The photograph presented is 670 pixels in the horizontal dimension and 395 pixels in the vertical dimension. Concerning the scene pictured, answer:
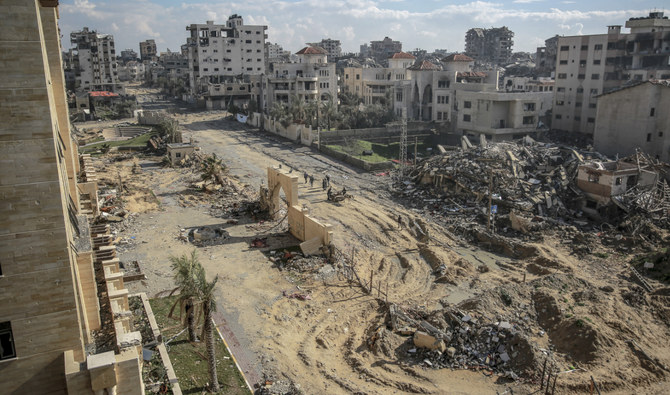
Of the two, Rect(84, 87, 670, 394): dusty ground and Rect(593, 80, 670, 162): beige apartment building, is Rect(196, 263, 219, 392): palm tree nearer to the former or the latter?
Rect(84, 87, 670, 394): dusty ground

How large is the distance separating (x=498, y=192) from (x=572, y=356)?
1755 centimetres

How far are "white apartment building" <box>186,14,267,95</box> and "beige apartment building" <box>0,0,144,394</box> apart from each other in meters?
80.7

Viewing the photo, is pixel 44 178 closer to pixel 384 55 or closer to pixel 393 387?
pixel 393 387

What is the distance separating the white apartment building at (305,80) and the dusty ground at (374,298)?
3846 centimetres

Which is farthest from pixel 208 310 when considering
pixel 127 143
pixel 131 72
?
pixel 131 72

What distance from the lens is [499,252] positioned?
28188 millimetres

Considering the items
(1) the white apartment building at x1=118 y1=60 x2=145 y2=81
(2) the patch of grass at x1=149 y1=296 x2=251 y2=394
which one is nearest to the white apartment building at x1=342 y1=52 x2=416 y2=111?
(2) the patch of grass at x1=149 y1=296 x2=251 y2=394

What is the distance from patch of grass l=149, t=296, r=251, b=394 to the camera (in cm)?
1480

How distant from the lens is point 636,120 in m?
42.0

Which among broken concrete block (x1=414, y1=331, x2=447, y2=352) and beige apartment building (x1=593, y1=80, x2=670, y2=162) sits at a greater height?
beige apartment building (x1=593, y1=80, x2=670, y2=162)

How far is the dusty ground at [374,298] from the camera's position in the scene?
54.0 ft

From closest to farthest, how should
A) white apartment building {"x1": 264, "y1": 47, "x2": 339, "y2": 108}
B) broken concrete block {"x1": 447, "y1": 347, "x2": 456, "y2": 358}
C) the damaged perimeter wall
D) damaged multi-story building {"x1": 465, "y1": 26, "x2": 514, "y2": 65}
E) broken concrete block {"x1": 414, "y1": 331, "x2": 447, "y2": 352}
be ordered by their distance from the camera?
broken concrete block {"x1": 447, "y1": 347, "x2": 456, "y2": 358}
broken concrete block {"x1": 414, "y1": 331, "x2": 447, "y2": 352}
the damaged perimeter wall
white apartment building {"x1": 264, "y1": 47, "x2": 339, "y2": 108}
damaged multi-story building {"x1": 465, "y1": 26, "x2": 514, "y2": 65}

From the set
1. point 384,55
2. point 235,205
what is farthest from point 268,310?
point 384,55

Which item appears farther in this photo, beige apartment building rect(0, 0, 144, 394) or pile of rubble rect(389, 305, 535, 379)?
pile of rubble rect(389, 305, 535, 379)
